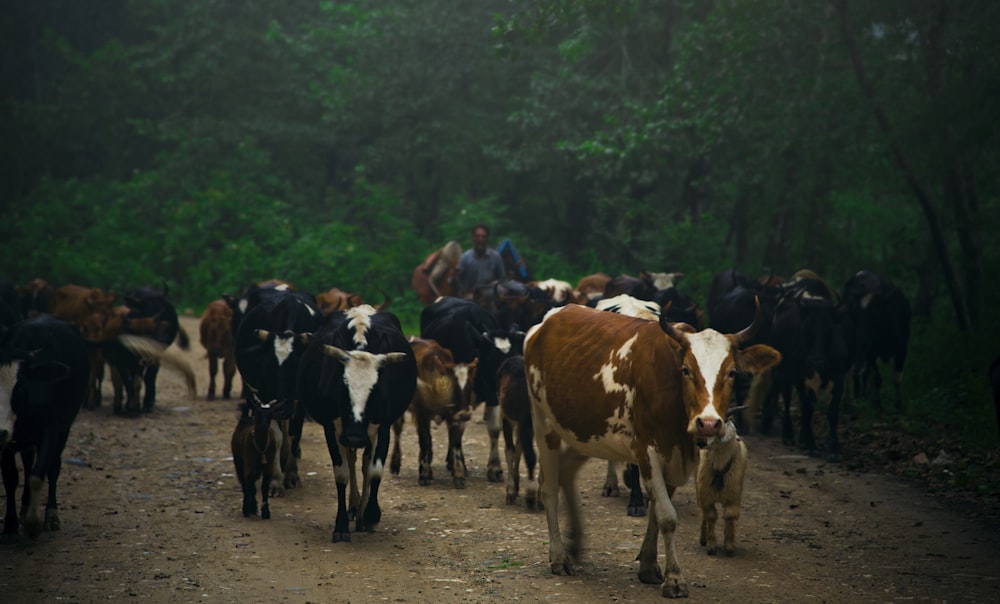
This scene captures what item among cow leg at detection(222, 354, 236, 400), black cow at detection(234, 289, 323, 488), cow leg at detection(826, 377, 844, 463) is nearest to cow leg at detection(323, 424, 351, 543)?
black cow at detection(234, 289, 323, 488)

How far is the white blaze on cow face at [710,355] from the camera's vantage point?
7277 mm

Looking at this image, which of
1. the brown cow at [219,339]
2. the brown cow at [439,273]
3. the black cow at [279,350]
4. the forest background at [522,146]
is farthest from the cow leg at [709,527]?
the brown cow at [439,273]

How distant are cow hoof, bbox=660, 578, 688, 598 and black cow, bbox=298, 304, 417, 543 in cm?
290

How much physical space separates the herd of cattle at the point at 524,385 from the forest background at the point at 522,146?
198cm

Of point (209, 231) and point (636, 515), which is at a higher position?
point (209, 231)

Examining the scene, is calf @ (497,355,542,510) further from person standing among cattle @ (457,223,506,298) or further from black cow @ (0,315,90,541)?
person standing among cattle @ (457,223,506,298)

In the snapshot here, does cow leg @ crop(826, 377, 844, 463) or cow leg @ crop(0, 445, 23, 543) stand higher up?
cow leg @ crop(826, 377, 844, 463)

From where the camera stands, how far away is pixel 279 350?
37.4 ft

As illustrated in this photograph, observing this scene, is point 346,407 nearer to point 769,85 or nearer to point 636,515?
point 636,515

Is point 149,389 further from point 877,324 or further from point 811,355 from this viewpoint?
point 877,324

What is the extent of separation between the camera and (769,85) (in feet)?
64.0

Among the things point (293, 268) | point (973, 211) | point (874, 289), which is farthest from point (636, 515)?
point (293, 268)

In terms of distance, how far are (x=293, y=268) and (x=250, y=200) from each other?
5.65m

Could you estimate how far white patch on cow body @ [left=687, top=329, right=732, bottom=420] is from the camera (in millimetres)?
7305
